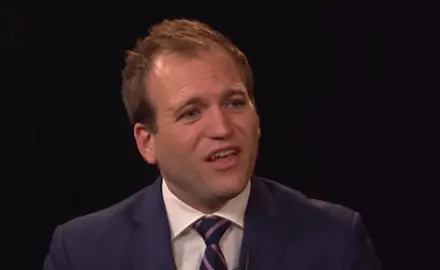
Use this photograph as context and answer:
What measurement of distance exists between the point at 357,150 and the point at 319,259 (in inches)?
24.7

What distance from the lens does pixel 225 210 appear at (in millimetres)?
1629

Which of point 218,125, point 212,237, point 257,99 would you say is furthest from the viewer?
point 257,99

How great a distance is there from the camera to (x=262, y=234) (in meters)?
1.63

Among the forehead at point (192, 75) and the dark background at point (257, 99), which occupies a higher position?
the forehead at point (192, 75)

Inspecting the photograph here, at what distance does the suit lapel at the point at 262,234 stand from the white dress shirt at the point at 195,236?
2 centimetres

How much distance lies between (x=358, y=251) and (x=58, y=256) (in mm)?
607

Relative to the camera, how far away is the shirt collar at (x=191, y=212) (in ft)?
5.35

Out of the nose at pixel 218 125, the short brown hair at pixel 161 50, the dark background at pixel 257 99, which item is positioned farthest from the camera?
the dark background at pixel 257 99

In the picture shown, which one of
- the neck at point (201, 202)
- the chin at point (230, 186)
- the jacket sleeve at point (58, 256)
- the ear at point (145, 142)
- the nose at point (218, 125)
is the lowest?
the jacket sleeve at point (58, 256)

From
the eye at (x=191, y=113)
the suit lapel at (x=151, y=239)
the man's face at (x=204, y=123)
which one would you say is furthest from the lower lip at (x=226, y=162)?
the suit lapel at (x=151, y=239)

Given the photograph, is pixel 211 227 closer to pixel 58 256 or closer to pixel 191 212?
pixel 191 212

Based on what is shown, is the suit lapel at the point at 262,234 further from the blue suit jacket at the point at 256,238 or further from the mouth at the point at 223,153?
the mouth at the point at 223,153

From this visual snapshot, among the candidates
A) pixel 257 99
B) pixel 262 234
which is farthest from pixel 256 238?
pixel 257 99

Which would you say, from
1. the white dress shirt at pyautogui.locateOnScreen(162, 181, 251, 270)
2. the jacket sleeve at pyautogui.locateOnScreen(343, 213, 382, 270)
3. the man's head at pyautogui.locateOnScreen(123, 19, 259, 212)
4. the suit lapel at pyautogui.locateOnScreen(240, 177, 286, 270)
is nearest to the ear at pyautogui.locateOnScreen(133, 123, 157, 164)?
the man's head at pyautogui.locateOnScreen(123, 19, 259, 212)
